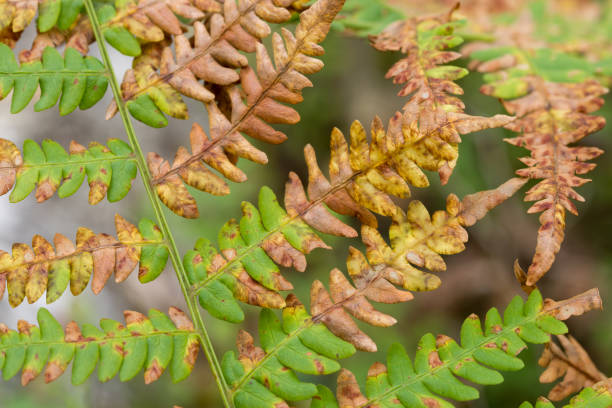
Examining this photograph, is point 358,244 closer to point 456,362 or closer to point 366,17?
point 366,17

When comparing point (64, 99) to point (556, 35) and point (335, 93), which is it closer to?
point (556, 35)

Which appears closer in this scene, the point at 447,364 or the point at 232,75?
the point at 447,364

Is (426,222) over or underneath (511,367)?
over

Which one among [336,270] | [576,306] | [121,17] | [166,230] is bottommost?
[576,306]

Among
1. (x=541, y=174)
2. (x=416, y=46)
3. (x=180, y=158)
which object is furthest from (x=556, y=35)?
(x=180, y=158)

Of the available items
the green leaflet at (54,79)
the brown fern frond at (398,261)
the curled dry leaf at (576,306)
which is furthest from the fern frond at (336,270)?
the green leaflet at (54,79)

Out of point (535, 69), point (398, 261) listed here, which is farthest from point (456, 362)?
point (535, 69)

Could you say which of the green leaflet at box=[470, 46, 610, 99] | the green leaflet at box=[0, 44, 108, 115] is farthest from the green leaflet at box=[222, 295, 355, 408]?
the green leaflet at box=[470, 46, 610, 99]

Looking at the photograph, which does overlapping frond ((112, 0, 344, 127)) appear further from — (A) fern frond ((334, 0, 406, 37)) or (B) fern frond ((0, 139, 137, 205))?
(A) fern frond ((334, 0, 406, 37))
